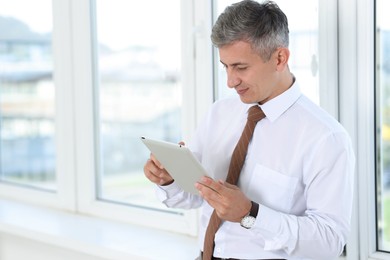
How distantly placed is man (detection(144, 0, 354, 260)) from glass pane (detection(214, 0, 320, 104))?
1.12 ft

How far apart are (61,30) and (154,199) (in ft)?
3.13

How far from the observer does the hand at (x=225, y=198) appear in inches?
63.2

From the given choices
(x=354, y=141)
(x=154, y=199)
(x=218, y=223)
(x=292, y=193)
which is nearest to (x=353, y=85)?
(x=354, y=141)

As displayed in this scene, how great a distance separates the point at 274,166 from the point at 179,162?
27cm

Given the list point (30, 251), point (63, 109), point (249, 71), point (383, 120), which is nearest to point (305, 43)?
point (383, 120)

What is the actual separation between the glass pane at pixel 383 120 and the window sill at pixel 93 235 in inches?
28.4

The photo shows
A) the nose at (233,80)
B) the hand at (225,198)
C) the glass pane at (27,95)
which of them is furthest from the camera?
the glass pane at (27,95)

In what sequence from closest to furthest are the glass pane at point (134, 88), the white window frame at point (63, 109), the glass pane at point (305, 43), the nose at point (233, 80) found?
the nose at point (233, 80) → the glass pane at point (305, 43) → the glass pane at point (134, 88) → the white window frame at point (63, 109)

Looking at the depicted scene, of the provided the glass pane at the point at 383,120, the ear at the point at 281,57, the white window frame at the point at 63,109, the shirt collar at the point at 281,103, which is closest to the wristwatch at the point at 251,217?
the shirt collar at the point at 281,103

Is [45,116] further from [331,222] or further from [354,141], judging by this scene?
[331,222]

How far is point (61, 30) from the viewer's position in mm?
3082

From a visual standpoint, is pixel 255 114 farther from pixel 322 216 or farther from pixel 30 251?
pixel 30 251

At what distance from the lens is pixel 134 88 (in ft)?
9.48

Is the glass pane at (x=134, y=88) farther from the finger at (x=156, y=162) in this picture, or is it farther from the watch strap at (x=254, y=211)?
the watch strap at (x=254, y=211)
